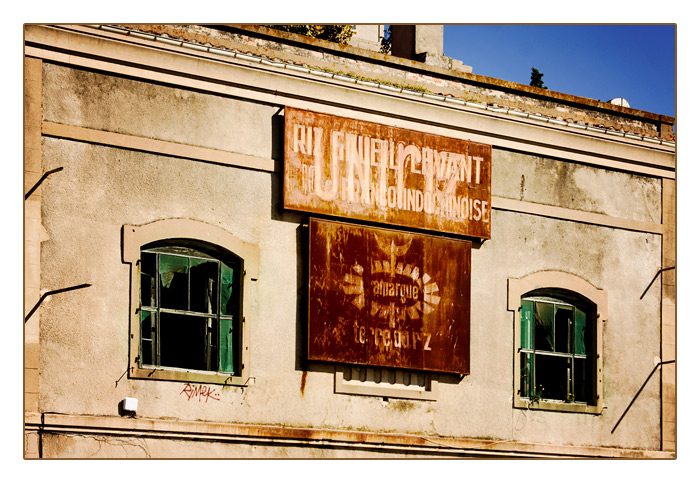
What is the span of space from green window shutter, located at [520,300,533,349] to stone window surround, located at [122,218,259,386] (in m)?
3.62

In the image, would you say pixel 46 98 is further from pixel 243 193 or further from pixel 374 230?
pixel 374 230

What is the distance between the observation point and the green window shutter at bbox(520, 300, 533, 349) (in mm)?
15805

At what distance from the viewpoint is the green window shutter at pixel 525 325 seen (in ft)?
51.9

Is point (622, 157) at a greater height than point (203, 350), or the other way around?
point (622, 157)

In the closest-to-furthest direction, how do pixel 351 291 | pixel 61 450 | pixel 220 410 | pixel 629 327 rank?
pixel 61 450 → pixel 220 410 → pixel 351 291 → pixel 629 327

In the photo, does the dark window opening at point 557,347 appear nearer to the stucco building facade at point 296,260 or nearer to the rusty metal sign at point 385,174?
the stucco building facade at point 296,260

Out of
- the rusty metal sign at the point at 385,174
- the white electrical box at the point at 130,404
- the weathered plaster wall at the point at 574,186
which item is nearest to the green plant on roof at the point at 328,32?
the weathered plaster wall at the point at 574,186

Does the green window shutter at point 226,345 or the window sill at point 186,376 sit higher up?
the green window shutter at point 226,345

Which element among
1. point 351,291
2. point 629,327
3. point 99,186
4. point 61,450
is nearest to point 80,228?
point 99,186

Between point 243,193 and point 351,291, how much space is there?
1650 mm

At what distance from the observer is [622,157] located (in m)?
16.8

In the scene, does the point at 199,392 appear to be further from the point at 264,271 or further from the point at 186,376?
the point at 264,271

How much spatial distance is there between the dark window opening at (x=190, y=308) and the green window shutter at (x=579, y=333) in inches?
179

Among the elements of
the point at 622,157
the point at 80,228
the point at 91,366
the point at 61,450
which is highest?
the point at 622,157
